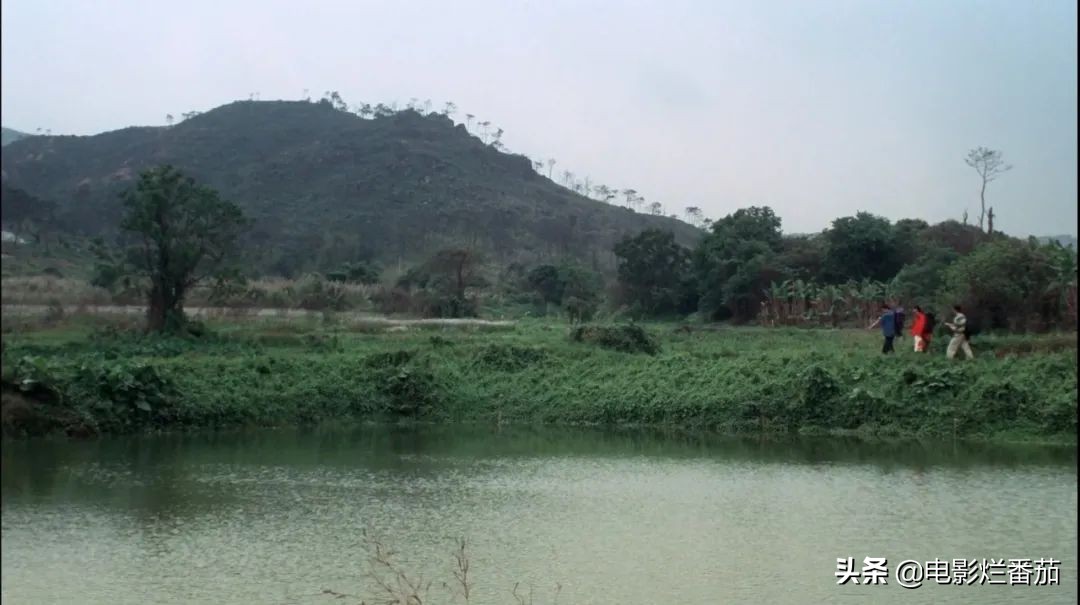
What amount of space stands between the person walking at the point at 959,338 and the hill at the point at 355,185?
127 feet

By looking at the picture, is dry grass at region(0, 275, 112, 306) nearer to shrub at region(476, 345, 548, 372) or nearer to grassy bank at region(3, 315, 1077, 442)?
grassy bank at region(3, 315, 1077, 442)

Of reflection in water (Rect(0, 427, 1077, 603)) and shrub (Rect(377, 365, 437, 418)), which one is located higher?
shrub (Rect(377, 365, 437, 418))

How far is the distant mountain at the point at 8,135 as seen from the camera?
10.9 ft

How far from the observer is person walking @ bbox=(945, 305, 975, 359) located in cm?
1947

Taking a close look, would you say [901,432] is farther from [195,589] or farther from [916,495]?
[195,589]

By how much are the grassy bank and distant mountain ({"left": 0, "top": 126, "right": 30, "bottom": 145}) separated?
40.5 feet

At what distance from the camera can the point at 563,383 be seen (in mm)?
23312

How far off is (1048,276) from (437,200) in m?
61.1

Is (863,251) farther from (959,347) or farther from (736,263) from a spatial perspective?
(959,347)

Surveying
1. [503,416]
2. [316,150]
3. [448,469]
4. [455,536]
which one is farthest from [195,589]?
[316,150]

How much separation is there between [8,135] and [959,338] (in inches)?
747

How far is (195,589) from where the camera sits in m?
8.96

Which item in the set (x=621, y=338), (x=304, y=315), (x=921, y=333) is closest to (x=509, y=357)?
(x=621, y=338)

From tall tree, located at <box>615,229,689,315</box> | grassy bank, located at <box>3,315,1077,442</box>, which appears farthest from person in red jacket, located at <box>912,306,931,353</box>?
tall tree, located at <box>615,229,689,315</box>
